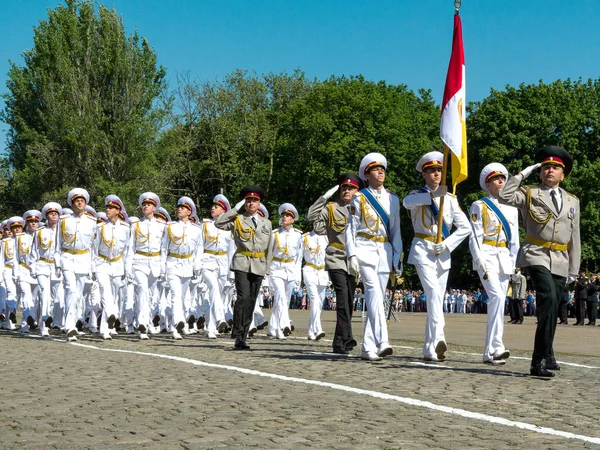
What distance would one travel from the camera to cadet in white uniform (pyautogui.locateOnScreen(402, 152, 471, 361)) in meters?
12.8

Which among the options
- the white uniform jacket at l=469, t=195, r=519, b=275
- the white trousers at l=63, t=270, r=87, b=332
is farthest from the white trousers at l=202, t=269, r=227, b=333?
the white uniform jacket at l=469, t=195, r=519, b=275

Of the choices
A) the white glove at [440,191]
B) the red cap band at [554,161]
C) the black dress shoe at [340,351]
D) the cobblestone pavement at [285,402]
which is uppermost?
the red cap band at [554,161]

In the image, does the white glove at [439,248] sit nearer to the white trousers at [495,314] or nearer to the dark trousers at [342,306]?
the white trousers at [495,314]

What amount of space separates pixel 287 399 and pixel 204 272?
1106cm

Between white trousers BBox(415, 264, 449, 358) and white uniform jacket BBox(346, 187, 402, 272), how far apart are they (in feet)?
1.33

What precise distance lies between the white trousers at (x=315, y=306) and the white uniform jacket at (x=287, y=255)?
17.4 inches

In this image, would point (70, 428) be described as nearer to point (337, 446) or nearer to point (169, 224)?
point (337, 446)

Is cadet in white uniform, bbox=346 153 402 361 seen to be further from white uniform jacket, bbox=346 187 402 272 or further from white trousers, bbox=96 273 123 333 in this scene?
white trousers, bbox=96 273 123 333

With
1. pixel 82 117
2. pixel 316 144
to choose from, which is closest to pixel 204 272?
pixel 82 117

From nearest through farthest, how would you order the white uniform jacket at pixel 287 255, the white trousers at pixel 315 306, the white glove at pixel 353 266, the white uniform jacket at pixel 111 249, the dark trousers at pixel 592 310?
the white glove at pixel 353 266, the white trousers at pixel 315 306, the white uniform jacket at pixel 111 249, the white uniform jacket at pixel 287 255, the dark trousers at pixel 592 310

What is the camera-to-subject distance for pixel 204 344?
17031mm

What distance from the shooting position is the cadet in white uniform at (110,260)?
18.6 meters

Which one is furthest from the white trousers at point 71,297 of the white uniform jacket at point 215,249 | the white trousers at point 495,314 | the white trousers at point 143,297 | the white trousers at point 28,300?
the white trousers at point 495,314

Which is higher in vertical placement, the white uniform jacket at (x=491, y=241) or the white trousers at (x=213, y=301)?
the white uniform jacket at (x=491, y=241)
